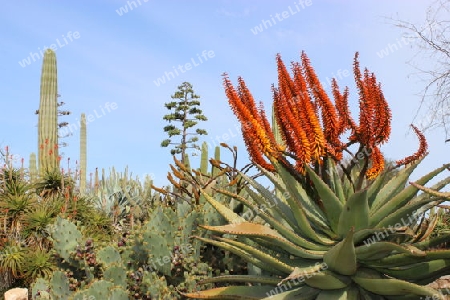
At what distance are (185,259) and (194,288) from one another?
→ 0.91 ft

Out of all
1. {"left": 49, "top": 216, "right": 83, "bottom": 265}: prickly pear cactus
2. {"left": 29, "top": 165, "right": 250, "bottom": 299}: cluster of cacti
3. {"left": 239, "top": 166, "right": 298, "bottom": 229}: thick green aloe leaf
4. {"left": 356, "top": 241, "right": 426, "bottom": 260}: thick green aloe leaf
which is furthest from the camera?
{"left": 49, "top": 216, "right": 83, "bottom": 265}: prickly pear cactus

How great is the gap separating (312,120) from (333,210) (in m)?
0.68

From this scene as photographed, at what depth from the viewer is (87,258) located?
226 inches

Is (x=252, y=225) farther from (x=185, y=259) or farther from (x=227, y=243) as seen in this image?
(x=185, y=259)

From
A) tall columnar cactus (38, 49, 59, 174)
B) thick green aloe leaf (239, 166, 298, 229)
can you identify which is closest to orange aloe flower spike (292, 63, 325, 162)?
thick green aloe leaf (239, 166, 298, 229)

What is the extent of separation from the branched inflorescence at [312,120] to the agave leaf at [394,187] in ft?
0.36

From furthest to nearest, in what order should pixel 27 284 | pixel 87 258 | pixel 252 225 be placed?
pixel 27 284 < pixel 87 258 < pixel 252 225

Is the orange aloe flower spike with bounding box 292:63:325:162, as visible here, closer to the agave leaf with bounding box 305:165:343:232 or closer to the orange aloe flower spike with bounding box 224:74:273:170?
the agave leaf with bounding box 305:165:343:232

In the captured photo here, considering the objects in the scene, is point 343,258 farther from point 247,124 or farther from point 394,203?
point 247,124

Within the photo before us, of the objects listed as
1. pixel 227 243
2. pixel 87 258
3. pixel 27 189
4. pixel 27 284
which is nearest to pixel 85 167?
pixel 27 189

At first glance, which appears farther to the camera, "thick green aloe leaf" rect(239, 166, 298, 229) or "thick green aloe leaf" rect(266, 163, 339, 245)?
"thick green aloe leaf" rect(239, 166, 298, 229)

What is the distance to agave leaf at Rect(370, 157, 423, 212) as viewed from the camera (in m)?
3.91

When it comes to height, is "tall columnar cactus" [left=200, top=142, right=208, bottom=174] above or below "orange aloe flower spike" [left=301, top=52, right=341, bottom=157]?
above

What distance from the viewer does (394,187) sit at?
3.95m
